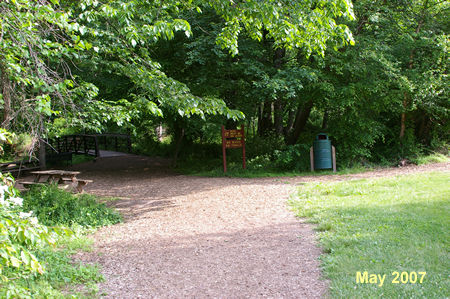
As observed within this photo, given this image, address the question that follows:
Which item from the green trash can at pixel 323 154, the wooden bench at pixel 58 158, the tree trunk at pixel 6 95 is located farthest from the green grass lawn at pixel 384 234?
the wooden bench at pixel 58 158

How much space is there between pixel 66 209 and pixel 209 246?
10.8ft

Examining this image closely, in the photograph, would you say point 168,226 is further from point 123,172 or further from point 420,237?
point 123,172

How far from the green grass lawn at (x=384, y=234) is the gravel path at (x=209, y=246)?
289 millimetres

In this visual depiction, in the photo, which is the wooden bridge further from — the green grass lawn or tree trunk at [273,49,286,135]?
the green grass lawn

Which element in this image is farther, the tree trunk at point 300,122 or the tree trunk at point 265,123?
the tree trunk at point 265,123

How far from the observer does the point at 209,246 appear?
549cm

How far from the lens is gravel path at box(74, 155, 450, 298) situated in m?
4.12

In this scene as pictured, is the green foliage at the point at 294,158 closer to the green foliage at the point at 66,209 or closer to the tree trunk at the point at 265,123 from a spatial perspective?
the tree trunk at the point at 265,123

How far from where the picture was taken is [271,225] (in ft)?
20.6

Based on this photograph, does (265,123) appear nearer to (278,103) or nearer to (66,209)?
(278,103)

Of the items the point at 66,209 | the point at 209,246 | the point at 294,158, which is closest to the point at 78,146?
the point at 294,158

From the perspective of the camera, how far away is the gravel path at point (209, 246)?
4125 mm

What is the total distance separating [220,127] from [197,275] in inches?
340

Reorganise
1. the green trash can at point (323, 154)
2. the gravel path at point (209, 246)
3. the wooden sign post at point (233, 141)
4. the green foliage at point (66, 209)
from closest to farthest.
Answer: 1. the gravel path at point (209, 246)
2. the green foliage at point (66, 209)
3. the green trash can at point (323, 154)
4. the wooden sign post at point (233, 141)
